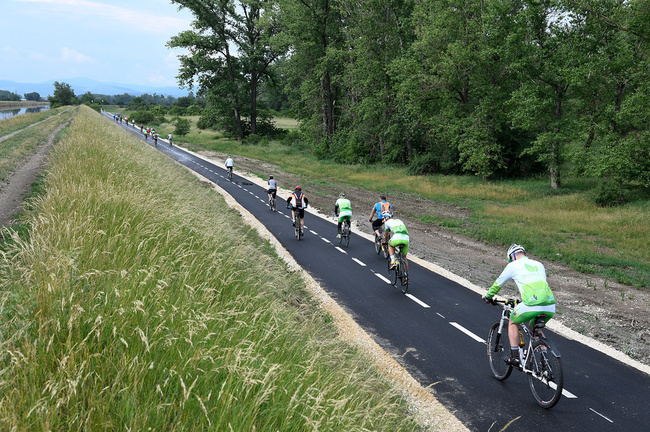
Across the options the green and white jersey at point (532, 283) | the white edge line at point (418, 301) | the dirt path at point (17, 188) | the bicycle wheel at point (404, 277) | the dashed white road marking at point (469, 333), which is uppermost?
the green and white jersey at point (532, 283)

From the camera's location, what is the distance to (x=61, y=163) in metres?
13.3

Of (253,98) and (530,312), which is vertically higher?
(253,98)

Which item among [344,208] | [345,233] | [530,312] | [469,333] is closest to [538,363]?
[530,312]

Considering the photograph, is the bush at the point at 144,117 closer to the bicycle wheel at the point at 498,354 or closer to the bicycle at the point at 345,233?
the bicycle at the point at 345,233

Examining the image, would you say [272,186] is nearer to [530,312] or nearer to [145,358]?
[530,312]

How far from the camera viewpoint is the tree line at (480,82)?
2473 cm

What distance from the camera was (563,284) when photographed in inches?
501

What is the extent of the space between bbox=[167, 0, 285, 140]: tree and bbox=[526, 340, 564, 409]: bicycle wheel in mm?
57129

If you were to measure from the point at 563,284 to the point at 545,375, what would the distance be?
7.22 meters

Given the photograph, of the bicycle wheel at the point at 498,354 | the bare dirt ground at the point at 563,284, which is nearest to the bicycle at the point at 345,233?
the bare dirt ground at the point at 563,284

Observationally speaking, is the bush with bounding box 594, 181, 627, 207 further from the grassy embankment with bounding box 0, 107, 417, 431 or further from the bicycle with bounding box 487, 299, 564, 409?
the grassy embankment with bounding box 0, 107, 417, 431

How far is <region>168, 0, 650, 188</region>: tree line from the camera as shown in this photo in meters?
24.7

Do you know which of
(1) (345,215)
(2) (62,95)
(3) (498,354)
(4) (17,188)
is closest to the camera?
(3) (498,354)

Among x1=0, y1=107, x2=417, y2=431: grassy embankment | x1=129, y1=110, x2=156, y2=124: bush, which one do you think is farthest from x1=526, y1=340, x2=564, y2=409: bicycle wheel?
x1=129, y1=110, x2=156, y2=124: bush
